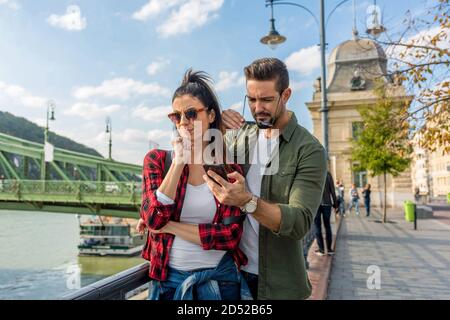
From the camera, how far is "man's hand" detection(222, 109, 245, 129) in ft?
4.00

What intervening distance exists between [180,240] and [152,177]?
241 millimetres

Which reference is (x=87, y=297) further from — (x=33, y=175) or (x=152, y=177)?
(x=33, y=175)

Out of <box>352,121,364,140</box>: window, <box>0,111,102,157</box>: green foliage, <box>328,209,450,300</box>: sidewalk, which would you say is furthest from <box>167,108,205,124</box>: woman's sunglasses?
<box>352,121,364,140</box>: window

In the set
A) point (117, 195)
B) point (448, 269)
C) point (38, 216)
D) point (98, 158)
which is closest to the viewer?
point (448, 269)

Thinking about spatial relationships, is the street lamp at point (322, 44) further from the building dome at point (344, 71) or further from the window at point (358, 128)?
the building dome at point (344, 71)

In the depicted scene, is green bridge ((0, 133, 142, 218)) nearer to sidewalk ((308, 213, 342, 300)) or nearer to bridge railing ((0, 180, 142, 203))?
bridge railing ((0, 180, 142, 203))

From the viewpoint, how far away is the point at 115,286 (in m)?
1.22

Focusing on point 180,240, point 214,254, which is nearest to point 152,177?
point 180,240

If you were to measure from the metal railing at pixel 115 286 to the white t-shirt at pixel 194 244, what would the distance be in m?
0.23

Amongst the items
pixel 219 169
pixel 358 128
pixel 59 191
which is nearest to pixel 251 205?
pixel 219 169

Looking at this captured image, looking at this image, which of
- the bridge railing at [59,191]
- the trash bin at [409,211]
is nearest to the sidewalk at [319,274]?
the trash bin at [409,211]

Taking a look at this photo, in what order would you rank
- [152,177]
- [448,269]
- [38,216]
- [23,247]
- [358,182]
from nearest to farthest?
[152,177] < [448,269] < [358,182] < [38,216] < [23,247]

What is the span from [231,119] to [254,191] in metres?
0.28

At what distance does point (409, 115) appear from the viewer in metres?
4.57
